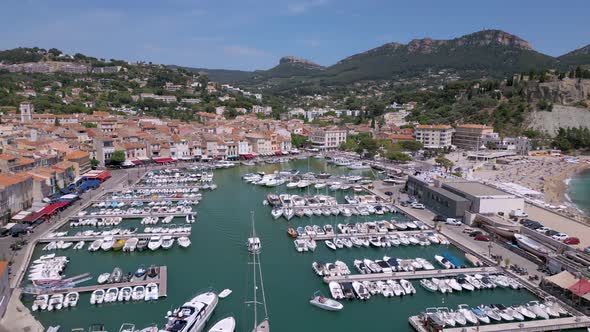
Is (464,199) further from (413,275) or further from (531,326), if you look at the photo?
(531,326)

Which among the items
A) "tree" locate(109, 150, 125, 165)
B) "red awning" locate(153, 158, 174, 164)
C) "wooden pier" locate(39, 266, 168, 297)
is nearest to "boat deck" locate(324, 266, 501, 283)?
"wooden pier" locate(39, 266, 168, 297)

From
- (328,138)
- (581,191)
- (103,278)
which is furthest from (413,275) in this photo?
(328,138)

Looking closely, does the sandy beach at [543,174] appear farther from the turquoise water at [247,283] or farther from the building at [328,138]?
the building at [328,138]

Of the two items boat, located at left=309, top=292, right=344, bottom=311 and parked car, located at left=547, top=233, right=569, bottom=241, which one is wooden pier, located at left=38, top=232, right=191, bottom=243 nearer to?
boat, located at left=309, top=292, right=344, bottom=311

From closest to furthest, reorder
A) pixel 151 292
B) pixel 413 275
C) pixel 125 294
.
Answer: pixel 125 294
pixel 151 292
pixel 413 275

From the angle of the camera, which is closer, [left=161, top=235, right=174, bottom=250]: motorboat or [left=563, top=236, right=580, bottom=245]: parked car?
[left=563, top=236, right=580, bottom=245]: parked car

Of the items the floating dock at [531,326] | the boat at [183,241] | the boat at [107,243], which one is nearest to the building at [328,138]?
the boat at [183,241]
